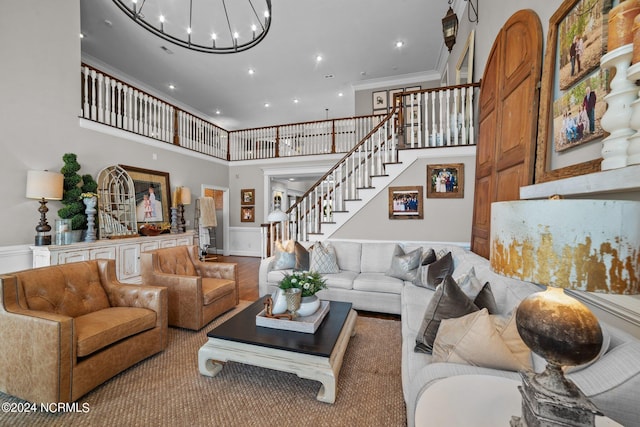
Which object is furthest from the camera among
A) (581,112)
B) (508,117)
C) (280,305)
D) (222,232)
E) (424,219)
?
(222,232)

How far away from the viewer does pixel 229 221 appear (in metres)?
7.89

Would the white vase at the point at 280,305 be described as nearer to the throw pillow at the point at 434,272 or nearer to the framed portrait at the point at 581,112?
the throw pillow at the point at 434,272

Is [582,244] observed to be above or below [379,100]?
below

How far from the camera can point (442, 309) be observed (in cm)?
150

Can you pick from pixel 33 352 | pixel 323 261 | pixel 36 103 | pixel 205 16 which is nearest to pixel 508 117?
pixel 323 261

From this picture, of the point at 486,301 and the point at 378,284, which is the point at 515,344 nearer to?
the point at 486,301

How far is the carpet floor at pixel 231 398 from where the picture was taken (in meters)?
1.60

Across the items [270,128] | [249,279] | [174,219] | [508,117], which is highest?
[270,128]

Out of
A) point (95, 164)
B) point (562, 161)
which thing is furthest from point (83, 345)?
point (95, 164)

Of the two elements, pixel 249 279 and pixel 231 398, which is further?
pixel 249 279

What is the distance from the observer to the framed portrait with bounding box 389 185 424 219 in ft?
13.9

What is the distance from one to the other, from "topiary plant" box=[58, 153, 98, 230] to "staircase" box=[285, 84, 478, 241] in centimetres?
324

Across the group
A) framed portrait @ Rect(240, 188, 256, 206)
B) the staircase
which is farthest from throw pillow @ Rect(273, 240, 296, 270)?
framed portrait @ Rect(240, 188, 256, 206)

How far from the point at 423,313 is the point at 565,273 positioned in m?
1.75
